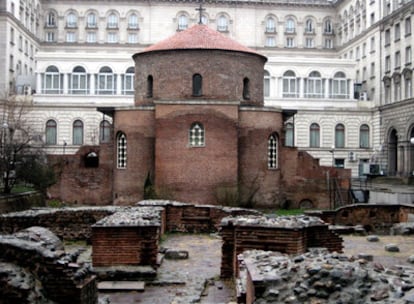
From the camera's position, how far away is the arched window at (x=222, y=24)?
7088 cm

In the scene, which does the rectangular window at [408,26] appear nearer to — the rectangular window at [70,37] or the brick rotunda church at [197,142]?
the brick rotunda church at [197,142]

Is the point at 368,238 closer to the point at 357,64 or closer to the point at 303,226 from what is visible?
the point at 303,226

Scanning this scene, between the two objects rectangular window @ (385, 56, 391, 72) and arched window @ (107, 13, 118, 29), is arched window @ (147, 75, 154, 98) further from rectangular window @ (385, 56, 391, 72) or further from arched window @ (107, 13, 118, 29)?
arched window @ (107, 13, 118, 29)

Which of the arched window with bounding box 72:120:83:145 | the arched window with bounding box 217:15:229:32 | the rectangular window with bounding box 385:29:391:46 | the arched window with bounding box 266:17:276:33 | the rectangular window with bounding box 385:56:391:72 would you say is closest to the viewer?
the arched window with bounding box 72:120:83:145

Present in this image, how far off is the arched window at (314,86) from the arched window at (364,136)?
5.01 meters

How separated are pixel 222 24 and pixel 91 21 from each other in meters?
14.7

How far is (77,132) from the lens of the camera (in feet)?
176

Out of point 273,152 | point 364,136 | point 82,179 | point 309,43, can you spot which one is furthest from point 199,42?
point 309,43

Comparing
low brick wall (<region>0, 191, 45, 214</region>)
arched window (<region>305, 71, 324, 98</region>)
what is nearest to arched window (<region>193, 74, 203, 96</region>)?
low brick wall (<region>0, 191, 45, 214</region>)

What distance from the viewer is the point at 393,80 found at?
5319 cm

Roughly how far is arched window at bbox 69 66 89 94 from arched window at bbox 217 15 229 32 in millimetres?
19843

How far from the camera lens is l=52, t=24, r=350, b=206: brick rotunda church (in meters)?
29.3

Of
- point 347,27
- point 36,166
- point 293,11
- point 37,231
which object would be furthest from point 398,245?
point 293,11

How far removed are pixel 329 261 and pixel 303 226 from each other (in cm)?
421
